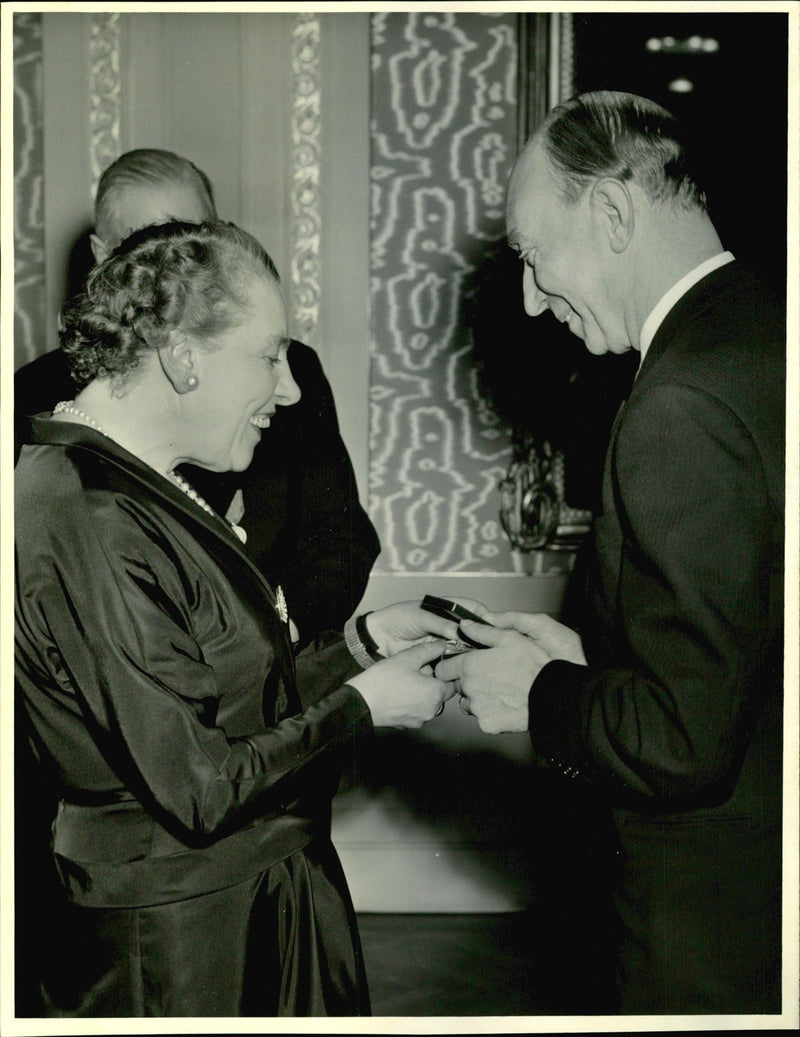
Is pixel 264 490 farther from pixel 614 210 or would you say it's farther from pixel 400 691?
pixel 614 210

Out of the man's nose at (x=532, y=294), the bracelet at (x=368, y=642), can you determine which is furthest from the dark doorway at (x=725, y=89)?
the bracelet at (x=368, y=642)

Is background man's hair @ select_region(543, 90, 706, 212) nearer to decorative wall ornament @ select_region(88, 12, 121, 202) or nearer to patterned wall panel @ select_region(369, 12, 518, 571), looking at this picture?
patterned wall panel @ select_region(369, 12, 518, 571)

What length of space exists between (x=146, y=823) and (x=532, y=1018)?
87 cm

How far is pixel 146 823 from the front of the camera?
5.28 feet

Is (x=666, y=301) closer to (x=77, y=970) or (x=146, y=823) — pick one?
(x=146, y=823)

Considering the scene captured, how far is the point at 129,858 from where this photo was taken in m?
1.61

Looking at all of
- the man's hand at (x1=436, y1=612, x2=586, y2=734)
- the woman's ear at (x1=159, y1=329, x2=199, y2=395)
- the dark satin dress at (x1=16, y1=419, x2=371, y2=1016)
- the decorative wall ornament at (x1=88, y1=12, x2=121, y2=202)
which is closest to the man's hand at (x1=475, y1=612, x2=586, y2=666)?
the man's hand at (x1=436, y1=612, x2=586, y2=734)

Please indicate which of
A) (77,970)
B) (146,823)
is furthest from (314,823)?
(77,970)

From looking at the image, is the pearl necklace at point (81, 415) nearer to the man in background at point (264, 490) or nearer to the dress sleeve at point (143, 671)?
Answer: the dress sleeve at point (143, 671)

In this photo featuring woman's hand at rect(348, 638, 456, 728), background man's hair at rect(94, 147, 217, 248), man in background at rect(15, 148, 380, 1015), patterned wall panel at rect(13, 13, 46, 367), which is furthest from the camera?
patterned wall panel at rect(13, 13, 46, 367)

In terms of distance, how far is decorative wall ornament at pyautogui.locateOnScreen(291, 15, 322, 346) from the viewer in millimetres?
3424

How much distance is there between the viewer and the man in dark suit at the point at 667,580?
152cm

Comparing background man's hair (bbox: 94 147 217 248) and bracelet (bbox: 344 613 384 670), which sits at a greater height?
background man's hair (bbox: 94 147 217 248)

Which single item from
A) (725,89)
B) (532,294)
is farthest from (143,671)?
(725,89)
